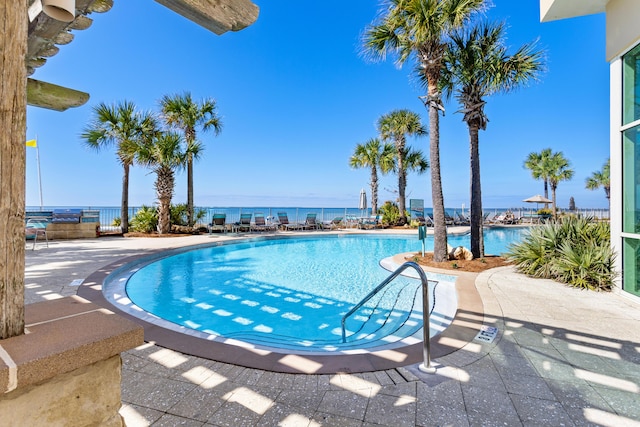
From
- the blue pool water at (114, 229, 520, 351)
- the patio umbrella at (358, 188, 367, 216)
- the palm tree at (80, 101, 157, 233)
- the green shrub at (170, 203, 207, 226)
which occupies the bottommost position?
the blue pool water at (114, 229, 520, 351)

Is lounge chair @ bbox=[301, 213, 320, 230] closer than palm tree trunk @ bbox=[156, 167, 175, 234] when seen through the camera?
No

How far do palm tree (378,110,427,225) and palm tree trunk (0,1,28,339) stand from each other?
18.0 m

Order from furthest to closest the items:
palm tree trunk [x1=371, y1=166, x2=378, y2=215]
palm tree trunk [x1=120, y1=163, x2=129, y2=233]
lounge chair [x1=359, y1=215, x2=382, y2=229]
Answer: palm tree trunk [x1=371, y1=166, x2=378, y2=215]
lounge chair [x1=359, y1=215, x2=382, y2=229]
palm tree trunk [x1=120, y1=163, x2=129, y2=233]

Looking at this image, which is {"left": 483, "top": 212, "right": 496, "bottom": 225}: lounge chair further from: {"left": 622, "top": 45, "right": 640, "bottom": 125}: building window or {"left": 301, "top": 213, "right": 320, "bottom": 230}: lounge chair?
{"left": 622, "top": 45, "right": 640, "bottom": 125}: building window

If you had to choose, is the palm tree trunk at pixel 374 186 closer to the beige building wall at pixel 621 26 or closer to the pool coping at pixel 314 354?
the beige building wall at pixel 621 26

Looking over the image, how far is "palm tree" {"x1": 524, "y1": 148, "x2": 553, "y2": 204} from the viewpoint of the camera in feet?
77.8

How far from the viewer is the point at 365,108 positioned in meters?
20.5

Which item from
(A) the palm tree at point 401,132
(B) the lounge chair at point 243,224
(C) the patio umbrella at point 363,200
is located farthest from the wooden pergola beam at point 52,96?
(A) the palm tree at point 401,132

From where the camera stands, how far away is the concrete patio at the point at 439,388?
1.67m

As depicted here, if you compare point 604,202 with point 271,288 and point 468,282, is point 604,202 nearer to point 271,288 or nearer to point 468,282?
point 468,282

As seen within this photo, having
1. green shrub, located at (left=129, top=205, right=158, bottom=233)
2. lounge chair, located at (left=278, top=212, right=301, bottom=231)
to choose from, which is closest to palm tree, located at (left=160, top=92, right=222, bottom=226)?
green shrub, located at (left=129, top=205, right=158, bottom=233)

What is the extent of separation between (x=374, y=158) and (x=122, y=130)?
13.7 m

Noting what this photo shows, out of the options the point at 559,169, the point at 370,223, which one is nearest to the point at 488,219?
the point at 559,169

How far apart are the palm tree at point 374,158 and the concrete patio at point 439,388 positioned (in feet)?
52.8
